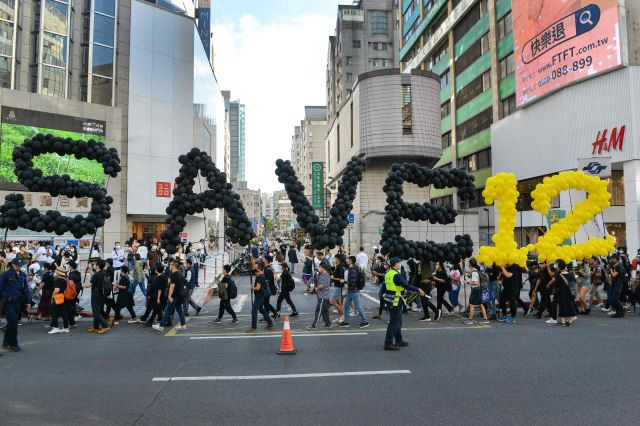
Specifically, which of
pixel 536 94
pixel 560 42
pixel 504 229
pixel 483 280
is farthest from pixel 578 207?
pixel 536 94

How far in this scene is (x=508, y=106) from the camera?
38.4 m

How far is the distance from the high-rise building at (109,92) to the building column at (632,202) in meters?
33.3

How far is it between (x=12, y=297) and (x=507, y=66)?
39.0m

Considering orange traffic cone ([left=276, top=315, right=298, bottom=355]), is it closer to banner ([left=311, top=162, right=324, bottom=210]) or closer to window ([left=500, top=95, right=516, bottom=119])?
window ([left=500, top=95, right=516, bottom=119])

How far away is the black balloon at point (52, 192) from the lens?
1243cm

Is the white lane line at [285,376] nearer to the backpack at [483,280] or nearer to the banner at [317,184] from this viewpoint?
the backpack at [483,280]

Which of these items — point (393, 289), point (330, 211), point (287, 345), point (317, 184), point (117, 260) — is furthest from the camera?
point (317, 184)

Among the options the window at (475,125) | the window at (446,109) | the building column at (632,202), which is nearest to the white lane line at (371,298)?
the building column at (632,202)

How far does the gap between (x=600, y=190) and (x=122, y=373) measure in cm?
1479

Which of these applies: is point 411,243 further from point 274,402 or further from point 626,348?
point 274,402

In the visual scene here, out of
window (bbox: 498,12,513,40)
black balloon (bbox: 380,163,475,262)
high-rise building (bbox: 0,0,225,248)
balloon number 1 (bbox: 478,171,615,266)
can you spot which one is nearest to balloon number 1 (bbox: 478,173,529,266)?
balloon number 1 (bbox: 478,171,615,266)

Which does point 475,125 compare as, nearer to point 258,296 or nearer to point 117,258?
point 117,258

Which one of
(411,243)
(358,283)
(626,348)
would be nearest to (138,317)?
(358,283)

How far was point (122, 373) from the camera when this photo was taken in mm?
7516
